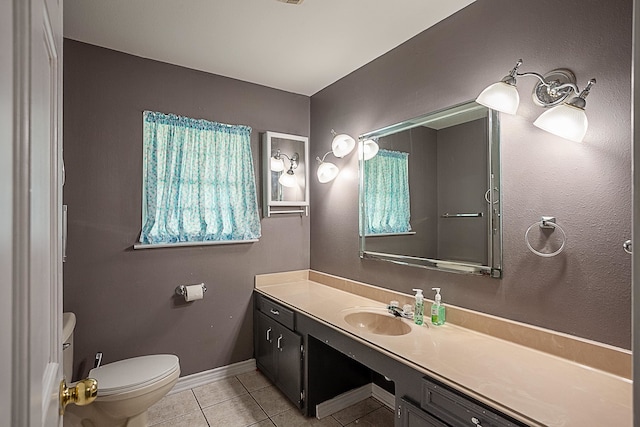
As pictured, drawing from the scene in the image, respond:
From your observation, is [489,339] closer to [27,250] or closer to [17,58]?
[27,250]

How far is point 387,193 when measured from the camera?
231 cm

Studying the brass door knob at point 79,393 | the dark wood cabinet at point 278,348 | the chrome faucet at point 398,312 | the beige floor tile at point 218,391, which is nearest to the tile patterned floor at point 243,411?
the beige floor tile at point 218,391

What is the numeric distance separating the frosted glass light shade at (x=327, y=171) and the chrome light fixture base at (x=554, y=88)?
1.48 meters

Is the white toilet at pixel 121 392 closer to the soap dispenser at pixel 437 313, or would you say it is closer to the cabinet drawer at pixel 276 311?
the cabinet drawer at pixel 276 311

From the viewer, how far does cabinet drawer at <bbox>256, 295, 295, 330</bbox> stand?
7.38ft

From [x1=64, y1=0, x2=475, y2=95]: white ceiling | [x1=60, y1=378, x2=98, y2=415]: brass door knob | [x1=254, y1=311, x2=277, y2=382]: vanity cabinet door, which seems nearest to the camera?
[x1=60, y1=378, x2=98, y2=415]: brass door knob

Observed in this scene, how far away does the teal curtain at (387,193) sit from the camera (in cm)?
221

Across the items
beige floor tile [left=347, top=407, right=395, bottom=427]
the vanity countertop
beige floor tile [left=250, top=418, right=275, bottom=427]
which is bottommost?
beige floor tile [left=347, top=407, right=395, bottom=427]

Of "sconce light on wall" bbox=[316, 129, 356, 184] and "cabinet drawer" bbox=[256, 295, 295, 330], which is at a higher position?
"sconce light on wall" bbox=[316, 129, 356, 184]

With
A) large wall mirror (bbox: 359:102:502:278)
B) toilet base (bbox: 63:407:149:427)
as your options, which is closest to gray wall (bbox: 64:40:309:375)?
toilet base (bbox: 63:407:149:427)

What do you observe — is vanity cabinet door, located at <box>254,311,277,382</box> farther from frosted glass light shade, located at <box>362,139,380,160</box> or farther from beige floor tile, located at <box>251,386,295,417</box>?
frosted glass light shade, located at <box>362,139,380,160</box>

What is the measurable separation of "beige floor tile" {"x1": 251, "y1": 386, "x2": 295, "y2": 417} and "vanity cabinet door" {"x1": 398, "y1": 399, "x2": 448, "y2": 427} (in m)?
1.08

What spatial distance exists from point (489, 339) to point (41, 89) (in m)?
1.85

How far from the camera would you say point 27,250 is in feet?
1.46
